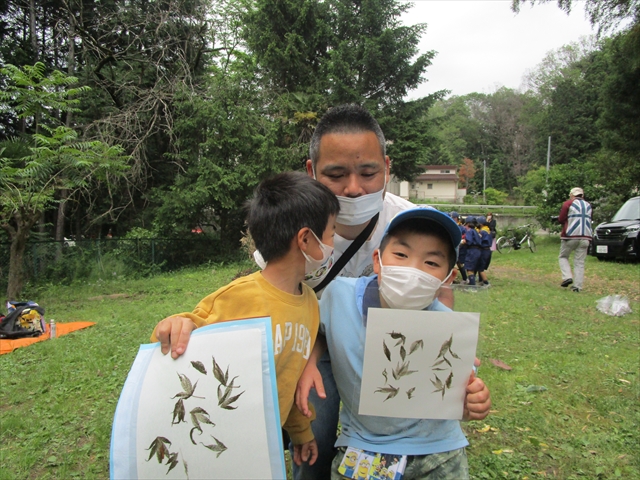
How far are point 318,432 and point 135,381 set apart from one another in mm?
958

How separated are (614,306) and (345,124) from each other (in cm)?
674

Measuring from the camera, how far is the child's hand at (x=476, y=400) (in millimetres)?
1529

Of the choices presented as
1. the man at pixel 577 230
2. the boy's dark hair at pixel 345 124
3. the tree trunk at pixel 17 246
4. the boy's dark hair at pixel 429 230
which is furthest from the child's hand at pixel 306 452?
the tree trunk at pixel 17 246

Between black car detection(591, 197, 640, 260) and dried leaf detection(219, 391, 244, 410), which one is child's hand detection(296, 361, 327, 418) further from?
black car detection(591, 197, 640, 260)

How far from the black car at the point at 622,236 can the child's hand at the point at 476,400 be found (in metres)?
13.0

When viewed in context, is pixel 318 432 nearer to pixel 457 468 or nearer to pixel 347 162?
pixel 457 468

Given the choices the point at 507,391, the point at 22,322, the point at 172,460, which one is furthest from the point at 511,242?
the point at 172,460

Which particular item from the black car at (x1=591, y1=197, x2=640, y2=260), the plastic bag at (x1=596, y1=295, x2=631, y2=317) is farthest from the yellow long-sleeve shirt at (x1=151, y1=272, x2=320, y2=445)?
the black car at (x1=591, y1=197, x2=640, y2=260)

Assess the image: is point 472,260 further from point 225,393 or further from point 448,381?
point 225,393

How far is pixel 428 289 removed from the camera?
160 cm

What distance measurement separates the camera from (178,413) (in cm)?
127

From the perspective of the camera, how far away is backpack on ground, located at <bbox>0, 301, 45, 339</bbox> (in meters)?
6.39

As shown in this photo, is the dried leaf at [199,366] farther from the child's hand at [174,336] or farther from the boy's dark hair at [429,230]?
the boy's dark hair at [429,230]

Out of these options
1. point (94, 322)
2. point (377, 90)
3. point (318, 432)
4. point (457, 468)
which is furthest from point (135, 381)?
point (377, 90)
